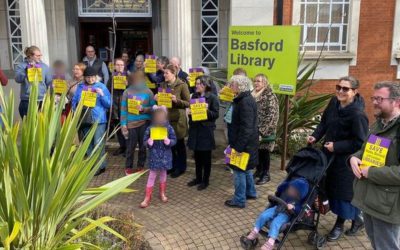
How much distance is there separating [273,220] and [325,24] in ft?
22.7

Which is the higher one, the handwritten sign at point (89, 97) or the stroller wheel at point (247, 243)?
the handwritten sign at point (89, 97)

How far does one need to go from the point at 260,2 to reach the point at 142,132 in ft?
14.5

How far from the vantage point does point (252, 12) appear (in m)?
9.22

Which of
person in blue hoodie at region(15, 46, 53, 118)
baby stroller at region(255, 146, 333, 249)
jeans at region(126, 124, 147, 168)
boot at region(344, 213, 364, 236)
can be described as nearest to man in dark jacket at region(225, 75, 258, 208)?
baby stroller at region(255, 146, 333, 249)

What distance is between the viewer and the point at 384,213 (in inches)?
131

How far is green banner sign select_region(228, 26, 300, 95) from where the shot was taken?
605cm

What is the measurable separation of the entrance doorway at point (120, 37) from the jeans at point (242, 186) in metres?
6.16

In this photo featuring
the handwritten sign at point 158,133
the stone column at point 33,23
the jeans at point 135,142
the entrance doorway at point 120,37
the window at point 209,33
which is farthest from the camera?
the entrance doorway at point 120,37

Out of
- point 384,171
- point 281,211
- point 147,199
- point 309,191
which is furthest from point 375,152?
point 147,199

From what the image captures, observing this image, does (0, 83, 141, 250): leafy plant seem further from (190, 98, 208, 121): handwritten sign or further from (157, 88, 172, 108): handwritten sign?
(157, 88, 172, 108): handwritten sign

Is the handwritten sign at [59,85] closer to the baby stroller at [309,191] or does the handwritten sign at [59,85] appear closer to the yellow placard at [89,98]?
the yellow placard at [89,98]

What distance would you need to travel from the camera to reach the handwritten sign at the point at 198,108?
5.81 metres

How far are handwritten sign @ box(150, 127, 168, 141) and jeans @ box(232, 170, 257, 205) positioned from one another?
102 cm

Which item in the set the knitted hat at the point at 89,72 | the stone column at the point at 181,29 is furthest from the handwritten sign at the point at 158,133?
the stone column at the point at 181,29
